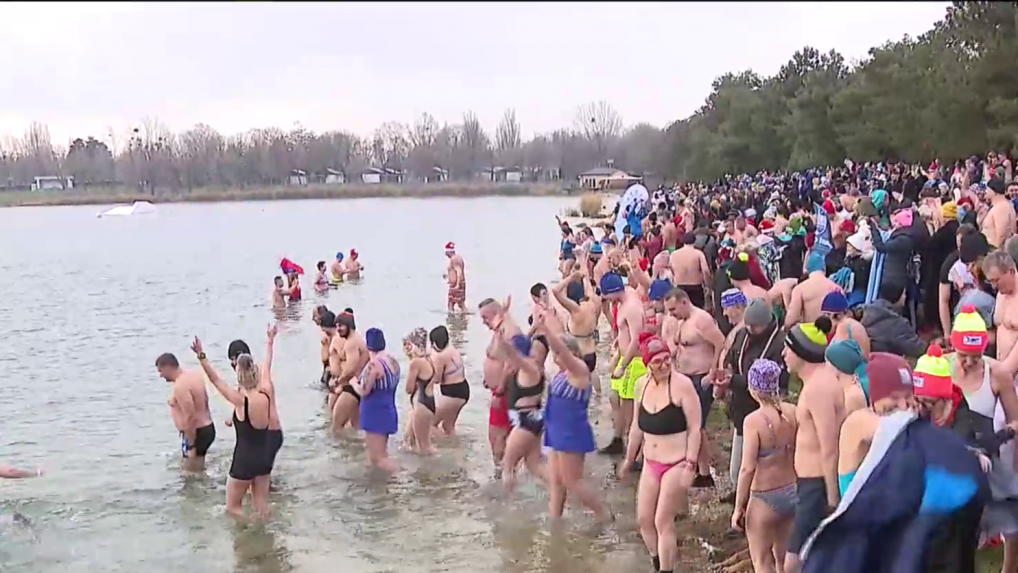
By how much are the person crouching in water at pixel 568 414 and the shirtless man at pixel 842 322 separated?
164 centimetres

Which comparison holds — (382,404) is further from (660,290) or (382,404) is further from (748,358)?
(748,358)

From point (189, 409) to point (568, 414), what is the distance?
4009mm

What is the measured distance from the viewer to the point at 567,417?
6688 millimetres

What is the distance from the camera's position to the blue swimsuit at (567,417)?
6672 mm

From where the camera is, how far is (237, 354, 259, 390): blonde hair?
7207mm

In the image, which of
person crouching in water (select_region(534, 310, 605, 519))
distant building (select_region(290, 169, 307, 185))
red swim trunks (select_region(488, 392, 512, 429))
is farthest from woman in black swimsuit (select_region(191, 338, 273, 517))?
distant building (select_region(290, 169, 307, 185))

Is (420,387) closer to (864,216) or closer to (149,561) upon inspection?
(149,561)

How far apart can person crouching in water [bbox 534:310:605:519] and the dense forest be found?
1695 cm

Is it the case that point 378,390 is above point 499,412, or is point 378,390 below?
above

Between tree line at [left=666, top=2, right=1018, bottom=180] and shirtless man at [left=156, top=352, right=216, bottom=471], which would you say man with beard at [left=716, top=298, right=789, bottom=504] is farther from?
tree line at [left=666, top=2, right=1018, bottom=180]

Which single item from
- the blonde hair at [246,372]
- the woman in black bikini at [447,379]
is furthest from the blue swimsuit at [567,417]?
the woman in black bikini at [447,379]

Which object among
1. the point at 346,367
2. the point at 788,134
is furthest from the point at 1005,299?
the point at 788,134

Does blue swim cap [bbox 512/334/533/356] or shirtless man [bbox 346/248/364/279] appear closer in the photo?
blue swim cap [bbox 512/334/533/356]

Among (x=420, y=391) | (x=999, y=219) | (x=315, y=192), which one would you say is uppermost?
(x=999, y=219)
